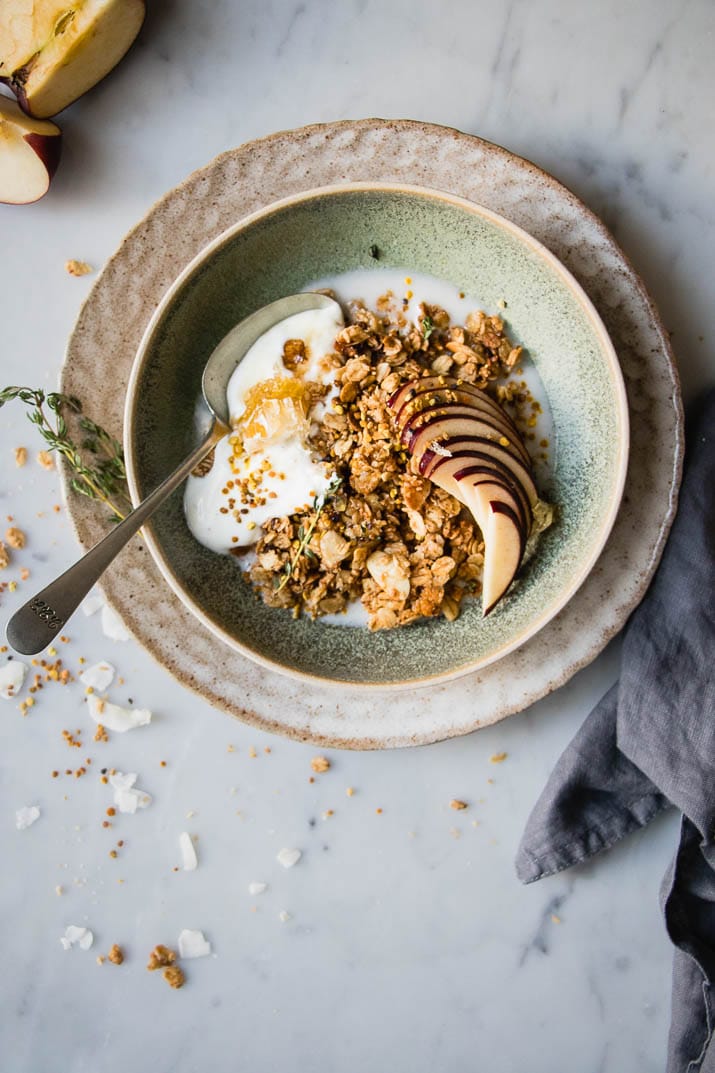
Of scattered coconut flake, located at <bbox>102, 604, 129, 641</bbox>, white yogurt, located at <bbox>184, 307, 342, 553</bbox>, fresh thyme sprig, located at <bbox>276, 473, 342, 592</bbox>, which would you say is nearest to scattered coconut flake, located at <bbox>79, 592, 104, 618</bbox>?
scattered coconut flake, located at <bbox>102, 604, 129, 641</bbox>

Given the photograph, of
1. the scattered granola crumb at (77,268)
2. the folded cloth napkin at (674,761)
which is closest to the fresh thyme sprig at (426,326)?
the folded cloth napkin at (674,761)

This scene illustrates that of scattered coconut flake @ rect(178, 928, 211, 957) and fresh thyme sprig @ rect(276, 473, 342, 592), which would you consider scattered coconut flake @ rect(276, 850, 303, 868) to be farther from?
fresh thyme sprig @ rect(276, 473, 342, 592)

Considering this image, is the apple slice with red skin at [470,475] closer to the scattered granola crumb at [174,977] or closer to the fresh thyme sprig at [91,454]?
the fresh thyme sprig at [91,454]

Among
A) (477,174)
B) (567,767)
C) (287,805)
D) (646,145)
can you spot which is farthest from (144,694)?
(646,145)

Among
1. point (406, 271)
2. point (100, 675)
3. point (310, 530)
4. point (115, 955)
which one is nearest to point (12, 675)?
point (100, 675)

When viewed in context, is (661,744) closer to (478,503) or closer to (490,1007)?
(478,503)
